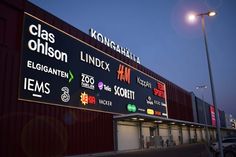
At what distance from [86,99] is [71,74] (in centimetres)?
320

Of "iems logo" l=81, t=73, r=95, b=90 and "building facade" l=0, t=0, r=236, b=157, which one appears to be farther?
"iems logo" l=81, t=73, r=95, b=90

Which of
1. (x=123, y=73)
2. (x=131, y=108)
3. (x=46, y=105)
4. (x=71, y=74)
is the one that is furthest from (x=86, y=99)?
(x=131, y=108)

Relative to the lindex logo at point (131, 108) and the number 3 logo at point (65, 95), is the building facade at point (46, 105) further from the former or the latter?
the lindex logo at point (131, 108)

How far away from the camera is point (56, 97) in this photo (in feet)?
70.0

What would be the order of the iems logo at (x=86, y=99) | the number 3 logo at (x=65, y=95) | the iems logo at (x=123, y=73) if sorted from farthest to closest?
the iems logo at (x=123, y=73), the iems logo at (x=86, y=99), the number 3 logo at (x=65, y=95)

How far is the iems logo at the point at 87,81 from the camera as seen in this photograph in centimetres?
2506

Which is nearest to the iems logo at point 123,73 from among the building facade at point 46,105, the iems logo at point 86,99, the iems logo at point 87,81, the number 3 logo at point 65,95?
the building facade at point 46,105

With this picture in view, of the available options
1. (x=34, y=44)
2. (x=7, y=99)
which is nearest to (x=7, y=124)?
(x=7, y=99)

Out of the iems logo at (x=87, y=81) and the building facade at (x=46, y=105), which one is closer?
the building facade at (x=46, y=105)

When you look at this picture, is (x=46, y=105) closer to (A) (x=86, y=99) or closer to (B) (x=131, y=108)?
(A) (x=86, y=99)

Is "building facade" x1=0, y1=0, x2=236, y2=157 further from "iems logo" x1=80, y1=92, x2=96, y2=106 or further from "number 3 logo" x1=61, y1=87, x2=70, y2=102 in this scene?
"number 3 logo" x1=61, y1=87, x2=70, y2=102

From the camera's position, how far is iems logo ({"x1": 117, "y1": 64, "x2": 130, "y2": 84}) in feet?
105

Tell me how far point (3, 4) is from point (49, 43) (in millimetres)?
4858

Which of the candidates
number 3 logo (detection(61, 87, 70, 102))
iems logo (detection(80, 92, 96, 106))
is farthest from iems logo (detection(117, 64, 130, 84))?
number 3 logo (detection(61, 87, 70, 102))
